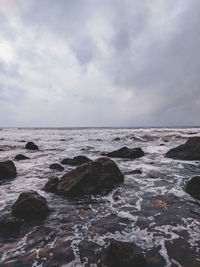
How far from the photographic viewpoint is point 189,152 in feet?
34.8

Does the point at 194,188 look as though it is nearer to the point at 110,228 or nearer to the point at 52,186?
the point at 110,228

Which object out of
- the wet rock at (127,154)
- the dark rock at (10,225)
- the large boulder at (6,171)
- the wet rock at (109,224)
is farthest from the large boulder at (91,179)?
the wet rock at (127,154)

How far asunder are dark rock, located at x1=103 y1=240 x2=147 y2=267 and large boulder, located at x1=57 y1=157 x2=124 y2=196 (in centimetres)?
276

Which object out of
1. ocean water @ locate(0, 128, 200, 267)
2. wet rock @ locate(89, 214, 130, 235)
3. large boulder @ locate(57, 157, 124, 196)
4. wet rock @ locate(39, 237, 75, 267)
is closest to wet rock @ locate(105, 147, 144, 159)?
large boulder @ locate(57, 157, 124, 196)

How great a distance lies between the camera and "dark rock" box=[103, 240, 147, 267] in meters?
2.52

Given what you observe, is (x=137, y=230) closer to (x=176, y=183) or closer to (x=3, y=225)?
(x=3, y=225)

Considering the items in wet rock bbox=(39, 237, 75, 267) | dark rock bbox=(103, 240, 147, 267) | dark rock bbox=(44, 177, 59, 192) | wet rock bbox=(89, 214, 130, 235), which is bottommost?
wet rock bbox=(39, 237, 75, 267)

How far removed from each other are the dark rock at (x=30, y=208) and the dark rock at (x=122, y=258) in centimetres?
181

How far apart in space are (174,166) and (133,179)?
2853 millimetres

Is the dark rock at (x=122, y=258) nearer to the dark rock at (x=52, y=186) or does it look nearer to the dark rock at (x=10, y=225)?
the dark rock at (x=10, y=225)

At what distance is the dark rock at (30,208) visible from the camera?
395cm

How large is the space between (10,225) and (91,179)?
2.54 metres

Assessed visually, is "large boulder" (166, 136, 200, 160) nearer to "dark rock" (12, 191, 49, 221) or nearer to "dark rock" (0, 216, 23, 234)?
"dark rock" (12, 191, 49, 221)

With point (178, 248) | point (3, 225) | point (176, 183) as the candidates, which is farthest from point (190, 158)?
point (3, 225)
